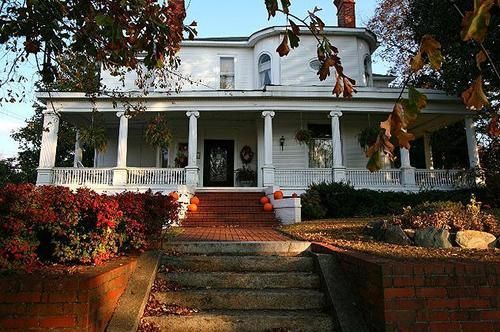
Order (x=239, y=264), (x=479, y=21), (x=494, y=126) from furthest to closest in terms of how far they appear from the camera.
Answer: (x=239, y=264)
(x=494, y=126)
(x=479, y=21)

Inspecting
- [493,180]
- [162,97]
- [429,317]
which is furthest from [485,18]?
[162,97]

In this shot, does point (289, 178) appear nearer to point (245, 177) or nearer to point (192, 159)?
point (245, 177)

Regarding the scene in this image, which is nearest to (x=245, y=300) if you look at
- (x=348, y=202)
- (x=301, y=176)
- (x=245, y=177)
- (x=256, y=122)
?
(x=348, y=202)

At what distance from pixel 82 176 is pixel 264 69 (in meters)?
9.66

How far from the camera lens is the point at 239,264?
452 cm

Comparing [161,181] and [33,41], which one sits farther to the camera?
[161,181]

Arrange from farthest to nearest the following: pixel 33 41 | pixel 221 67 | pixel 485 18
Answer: pixel 221 67
pixel 33 41
pixel 485 18

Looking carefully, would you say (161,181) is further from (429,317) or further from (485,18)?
(485,18)

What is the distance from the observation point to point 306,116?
57.3 ft

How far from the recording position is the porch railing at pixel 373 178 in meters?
15.4

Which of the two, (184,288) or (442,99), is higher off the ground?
(442,99)

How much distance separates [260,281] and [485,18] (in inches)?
140

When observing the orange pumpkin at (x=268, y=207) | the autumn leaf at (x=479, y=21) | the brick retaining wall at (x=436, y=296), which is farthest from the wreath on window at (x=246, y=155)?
the autumn leaf at (x=479, y=21)

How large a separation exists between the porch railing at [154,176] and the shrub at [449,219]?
405 inches
